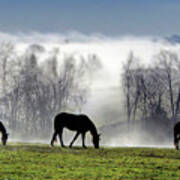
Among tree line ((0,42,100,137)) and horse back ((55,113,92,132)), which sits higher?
tree line ((0,42,100,137))

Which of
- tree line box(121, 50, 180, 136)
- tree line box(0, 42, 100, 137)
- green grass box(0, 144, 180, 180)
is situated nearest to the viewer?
green grass box(0, 144, 180, 180)

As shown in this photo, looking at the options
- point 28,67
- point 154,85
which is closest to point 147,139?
point 154,85

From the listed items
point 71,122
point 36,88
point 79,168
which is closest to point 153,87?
point 36,88

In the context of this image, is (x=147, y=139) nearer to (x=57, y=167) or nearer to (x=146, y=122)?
(x=146, y=122)

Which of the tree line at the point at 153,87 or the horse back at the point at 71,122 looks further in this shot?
the tree line at the point at 153,87

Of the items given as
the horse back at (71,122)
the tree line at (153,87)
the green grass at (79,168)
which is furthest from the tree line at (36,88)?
the green grass at (79,168)

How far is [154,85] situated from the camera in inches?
2739

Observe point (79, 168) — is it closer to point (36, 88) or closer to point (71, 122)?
point (71, 122)

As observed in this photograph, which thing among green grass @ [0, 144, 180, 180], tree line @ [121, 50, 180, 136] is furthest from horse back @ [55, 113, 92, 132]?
tree line @ [121, 50, 180, 136]

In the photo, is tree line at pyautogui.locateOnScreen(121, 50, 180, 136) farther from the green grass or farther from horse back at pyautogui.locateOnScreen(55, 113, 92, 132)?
the green grass

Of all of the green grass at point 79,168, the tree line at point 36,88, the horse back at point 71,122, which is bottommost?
the green grass at point 79,168

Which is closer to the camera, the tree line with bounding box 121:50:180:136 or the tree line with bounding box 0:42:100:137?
the tree line with bounding box 121:50:180:136

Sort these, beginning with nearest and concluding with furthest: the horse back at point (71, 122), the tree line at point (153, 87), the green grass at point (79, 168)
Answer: the green grass at point (79, 168)
the horse back at point (71, 122)
the tree line at point (153, 87)

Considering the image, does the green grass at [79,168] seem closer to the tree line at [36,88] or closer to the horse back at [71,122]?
the horse back at [71,122]
